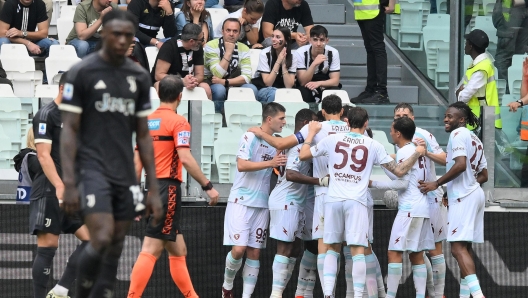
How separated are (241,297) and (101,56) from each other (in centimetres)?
505

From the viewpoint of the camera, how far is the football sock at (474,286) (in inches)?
404

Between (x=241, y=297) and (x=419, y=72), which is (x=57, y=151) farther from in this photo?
(x=419, y=72)

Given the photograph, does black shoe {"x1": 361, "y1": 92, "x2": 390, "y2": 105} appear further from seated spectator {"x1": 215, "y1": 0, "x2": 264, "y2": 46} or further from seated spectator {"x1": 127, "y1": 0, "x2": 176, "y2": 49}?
seated spectator {"x1": 127, "y1": 0, "x2": 176, "y2": 49}

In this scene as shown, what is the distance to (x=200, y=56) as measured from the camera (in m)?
12.5

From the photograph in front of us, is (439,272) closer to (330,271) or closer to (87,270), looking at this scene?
(330,271)

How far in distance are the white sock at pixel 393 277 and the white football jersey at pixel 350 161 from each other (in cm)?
84

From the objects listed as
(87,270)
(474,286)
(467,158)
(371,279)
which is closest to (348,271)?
(371,279)

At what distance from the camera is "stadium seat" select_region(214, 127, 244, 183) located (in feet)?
36.3

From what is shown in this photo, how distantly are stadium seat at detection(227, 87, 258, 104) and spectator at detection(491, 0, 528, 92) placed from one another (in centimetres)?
322

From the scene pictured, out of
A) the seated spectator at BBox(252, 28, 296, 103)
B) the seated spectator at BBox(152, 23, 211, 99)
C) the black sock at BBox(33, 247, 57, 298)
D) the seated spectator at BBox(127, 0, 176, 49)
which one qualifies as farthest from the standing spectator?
the black sock at BBox(33, 247, 57, 298)

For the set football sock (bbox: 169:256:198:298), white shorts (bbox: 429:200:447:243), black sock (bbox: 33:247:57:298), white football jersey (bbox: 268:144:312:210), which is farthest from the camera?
white shorts (bbox: 429:200:447:243)

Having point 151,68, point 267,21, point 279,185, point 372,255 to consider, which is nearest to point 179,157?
→ point 279,185

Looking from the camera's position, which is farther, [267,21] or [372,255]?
[267,21]

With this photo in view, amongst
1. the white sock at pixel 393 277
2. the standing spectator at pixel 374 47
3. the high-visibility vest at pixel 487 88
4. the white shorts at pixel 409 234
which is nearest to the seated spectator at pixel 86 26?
the standing spectator at pixel 374 47
